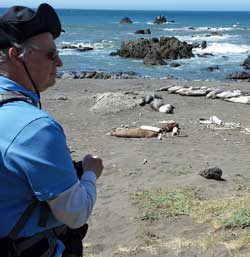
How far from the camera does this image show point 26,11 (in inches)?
84.7

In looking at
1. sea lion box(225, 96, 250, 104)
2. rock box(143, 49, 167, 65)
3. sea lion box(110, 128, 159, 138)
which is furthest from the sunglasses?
rock box(143, 49, 167, 65)

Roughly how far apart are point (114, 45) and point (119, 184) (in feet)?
122

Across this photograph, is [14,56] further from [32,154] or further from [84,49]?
[84,49]

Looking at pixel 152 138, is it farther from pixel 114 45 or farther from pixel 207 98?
pixel 114 45

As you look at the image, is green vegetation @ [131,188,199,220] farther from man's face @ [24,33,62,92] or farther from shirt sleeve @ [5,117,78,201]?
shirt sleeve @ [5,117,78,201]

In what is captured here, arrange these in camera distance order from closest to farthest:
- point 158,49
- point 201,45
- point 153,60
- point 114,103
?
point 114,103 → point 153,60 → point 158,49 → point 201,45

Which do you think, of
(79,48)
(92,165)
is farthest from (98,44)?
(92,165)

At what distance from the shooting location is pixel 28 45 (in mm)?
2105

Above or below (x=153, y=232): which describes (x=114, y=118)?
below

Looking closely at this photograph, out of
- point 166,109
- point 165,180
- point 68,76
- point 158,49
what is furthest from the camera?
point 158,49

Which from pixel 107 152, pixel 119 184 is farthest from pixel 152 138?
pixel 119 184

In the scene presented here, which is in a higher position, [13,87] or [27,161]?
[13,87]

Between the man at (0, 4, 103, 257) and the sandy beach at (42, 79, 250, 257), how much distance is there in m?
2.80

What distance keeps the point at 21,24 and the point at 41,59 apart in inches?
5.7
